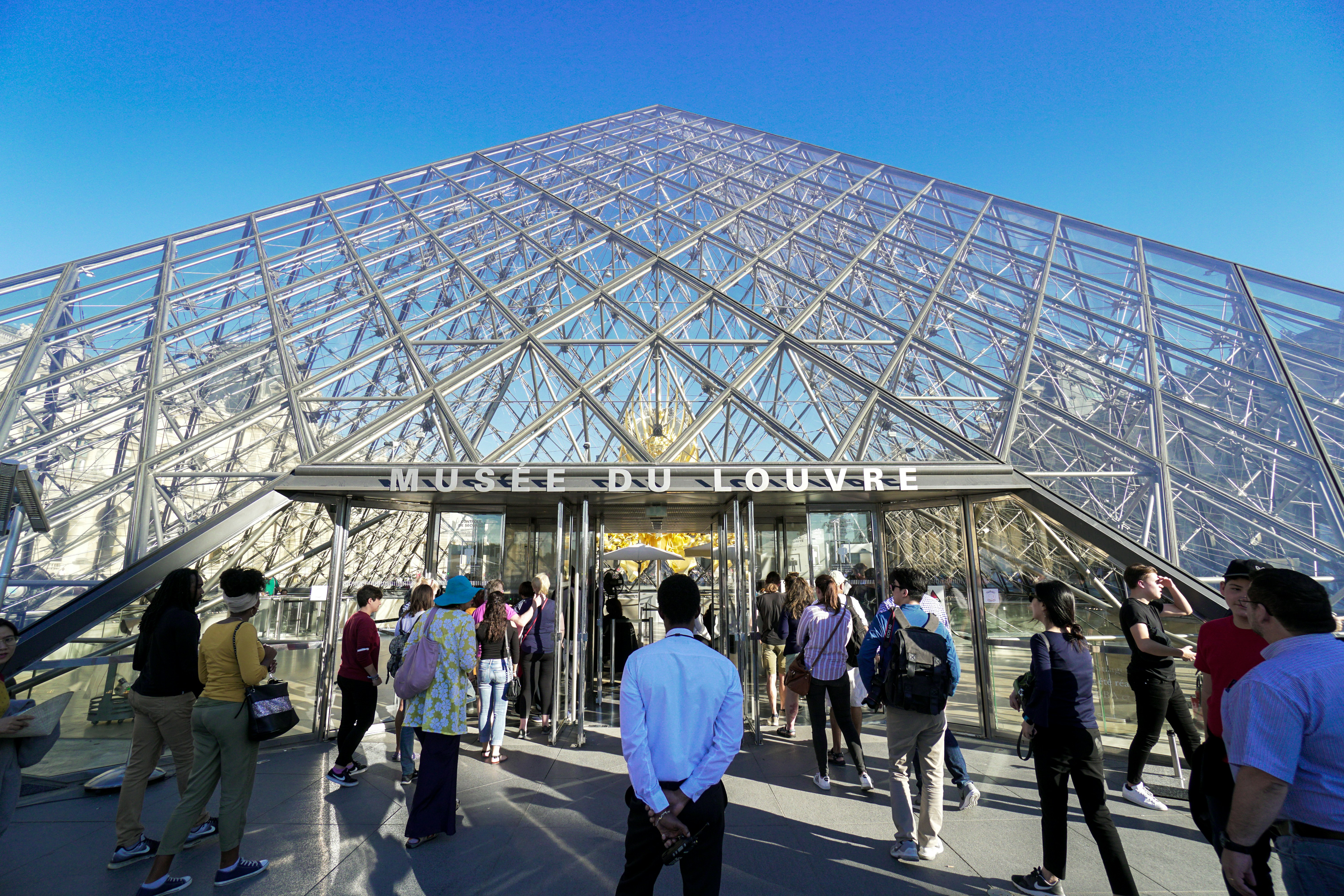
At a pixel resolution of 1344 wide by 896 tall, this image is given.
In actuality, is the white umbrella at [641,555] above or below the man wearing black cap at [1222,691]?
above

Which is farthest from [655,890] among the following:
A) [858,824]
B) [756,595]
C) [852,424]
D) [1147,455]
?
[1147,455]

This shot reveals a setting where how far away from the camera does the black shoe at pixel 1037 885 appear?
4.04 meters

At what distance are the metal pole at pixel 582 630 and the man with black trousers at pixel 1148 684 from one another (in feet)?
18.8

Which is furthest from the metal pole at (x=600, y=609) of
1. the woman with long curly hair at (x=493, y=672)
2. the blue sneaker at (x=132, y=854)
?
the blue sneaker at (x=132, y=854)

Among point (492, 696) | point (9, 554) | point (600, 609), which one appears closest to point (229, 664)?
point (492, 696)

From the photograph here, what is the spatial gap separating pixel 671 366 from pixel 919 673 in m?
6.65

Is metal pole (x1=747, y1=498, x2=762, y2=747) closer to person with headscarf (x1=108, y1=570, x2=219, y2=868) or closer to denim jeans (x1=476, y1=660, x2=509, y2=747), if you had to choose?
denim jeans (x1=476, y1=660, x2=509, y2=747)

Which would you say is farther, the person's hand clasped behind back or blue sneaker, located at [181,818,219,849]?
blue sneaker, located at [181,818,219,849]

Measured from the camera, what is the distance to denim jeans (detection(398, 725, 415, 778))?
259 inches

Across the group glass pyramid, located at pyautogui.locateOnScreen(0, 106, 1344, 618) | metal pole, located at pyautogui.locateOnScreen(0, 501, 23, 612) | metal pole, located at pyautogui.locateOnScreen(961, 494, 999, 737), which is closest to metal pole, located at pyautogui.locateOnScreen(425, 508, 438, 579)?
glass pyramid, located at pyautogui.locateOnScreen(0, 106, 1344, 618)

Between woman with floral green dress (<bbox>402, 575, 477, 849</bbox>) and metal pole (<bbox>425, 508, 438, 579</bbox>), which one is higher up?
metal pole (<bbox>425, 508, 438, 579</bbox>)

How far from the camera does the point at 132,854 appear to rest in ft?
15.0

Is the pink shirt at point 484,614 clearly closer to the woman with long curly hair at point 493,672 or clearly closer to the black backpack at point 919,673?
the woman with long curly hair at point 493,672

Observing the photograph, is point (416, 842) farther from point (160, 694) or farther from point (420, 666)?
point (160, 694)
